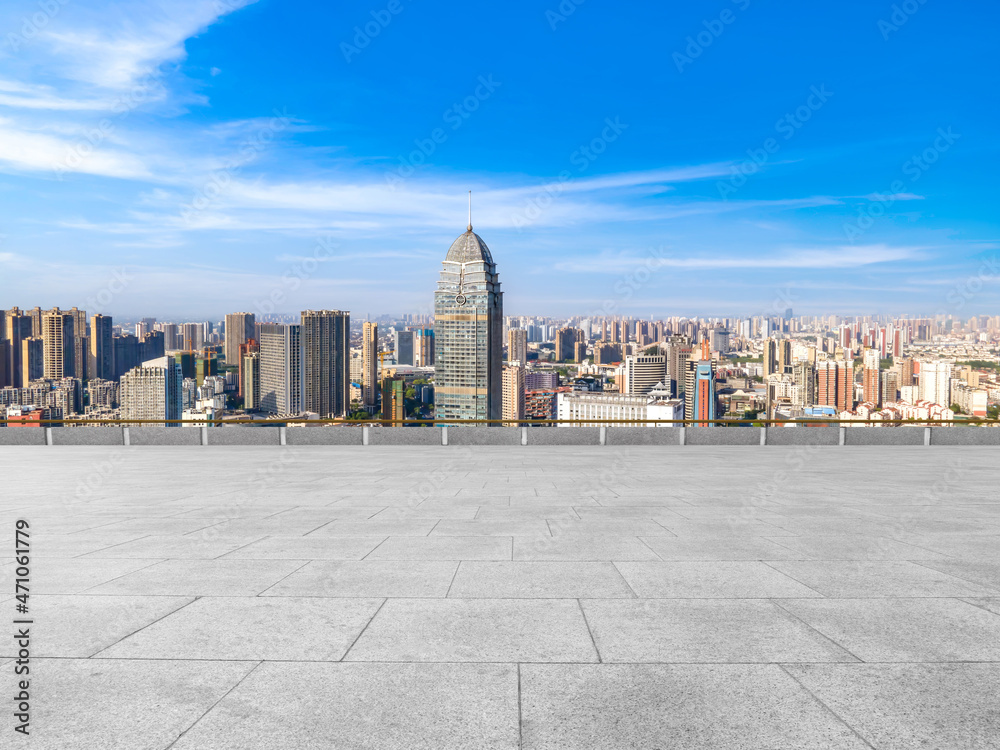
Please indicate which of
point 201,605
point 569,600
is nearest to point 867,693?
point 569,600

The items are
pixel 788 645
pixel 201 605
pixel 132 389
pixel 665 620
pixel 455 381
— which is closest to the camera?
pixel 788 645

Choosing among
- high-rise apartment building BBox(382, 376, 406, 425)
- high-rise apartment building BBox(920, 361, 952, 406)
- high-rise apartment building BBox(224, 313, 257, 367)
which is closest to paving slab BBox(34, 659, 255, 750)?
high-rise apartment building BBox(920, 361, 952, 406)

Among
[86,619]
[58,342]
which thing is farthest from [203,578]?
[58,342]

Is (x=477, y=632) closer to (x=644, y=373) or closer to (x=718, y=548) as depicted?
(x=718, y=548)

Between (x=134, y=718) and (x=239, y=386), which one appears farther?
(x=239, y=386)

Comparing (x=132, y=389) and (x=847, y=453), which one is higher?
(x=132, y=389)

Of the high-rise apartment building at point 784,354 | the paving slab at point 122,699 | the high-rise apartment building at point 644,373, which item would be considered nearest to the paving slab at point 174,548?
the paving slab at point 122,699

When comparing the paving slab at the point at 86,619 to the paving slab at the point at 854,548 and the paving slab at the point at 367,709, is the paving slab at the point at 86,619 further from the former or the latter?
the paving slab at the point at 854,548

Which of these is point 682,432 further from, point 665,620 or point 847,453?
point 665,620
